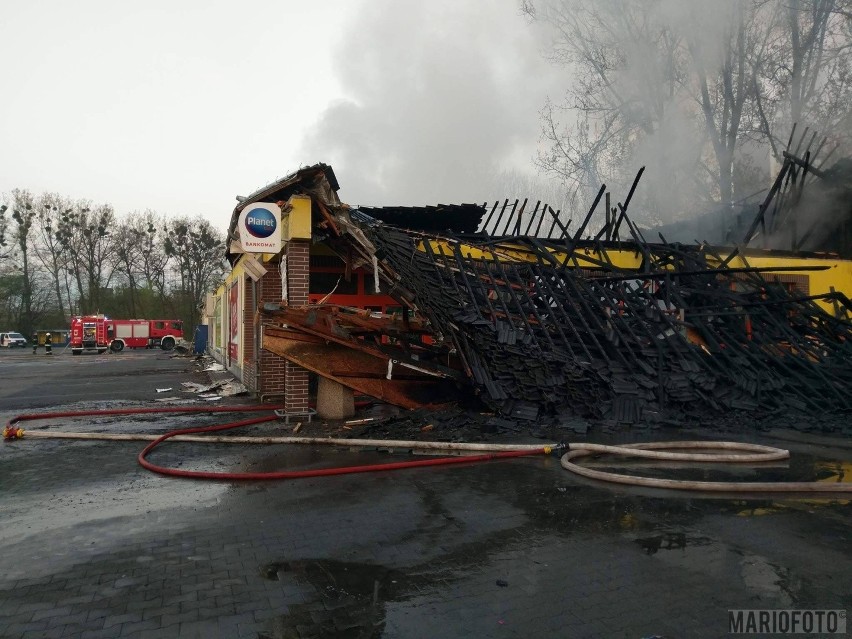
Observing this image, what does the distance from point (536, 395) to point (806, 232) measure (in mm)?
13280

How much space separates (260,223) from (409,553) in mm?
6640

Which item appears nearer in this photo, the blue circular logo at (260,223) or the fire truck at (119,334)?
the blue circular logo at (260,223)

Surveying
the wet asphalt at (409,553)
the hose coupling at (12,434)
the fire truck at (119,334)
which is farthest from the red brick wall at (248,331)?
the fire truck at (119,334)

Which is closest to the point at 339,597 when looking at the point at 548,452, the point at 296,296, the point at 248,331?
the point at 548,452

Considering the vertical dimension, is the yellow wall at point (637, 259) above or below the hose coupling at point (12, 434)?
above

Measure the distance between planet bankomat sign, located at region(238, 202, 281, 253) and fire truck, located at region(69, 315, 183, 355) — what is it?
39.4 m

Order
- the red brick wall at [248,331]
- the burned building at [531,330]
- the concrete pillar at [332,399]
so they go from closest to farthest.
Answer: the burned building at [531,330]
the concrete pillar at [332,399]
the red brick wall at [248,331]

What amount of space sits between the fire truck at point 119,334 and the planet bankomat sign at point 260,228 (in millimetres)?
39427

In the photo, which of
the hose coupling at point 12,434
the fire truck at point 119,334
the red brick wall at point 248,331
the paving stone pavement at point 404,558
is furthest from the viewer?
the fire truck at point 119,334

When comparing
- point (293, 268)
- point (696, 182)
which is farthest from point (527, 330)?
point (696, 182)

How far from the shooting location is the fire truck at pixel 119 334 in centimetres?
4272

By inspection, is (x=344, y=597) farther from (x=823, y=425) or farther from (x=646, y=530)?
(x=823, y=425)

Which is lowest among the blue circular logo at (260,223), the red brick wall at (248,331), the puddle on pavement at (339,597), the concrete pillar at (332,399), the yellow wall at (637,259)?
the puddle on pavement at (339,597)

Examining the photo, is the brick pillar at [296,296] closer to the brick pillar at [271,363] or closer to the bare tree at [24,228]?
the brick pillar at [271,363]
